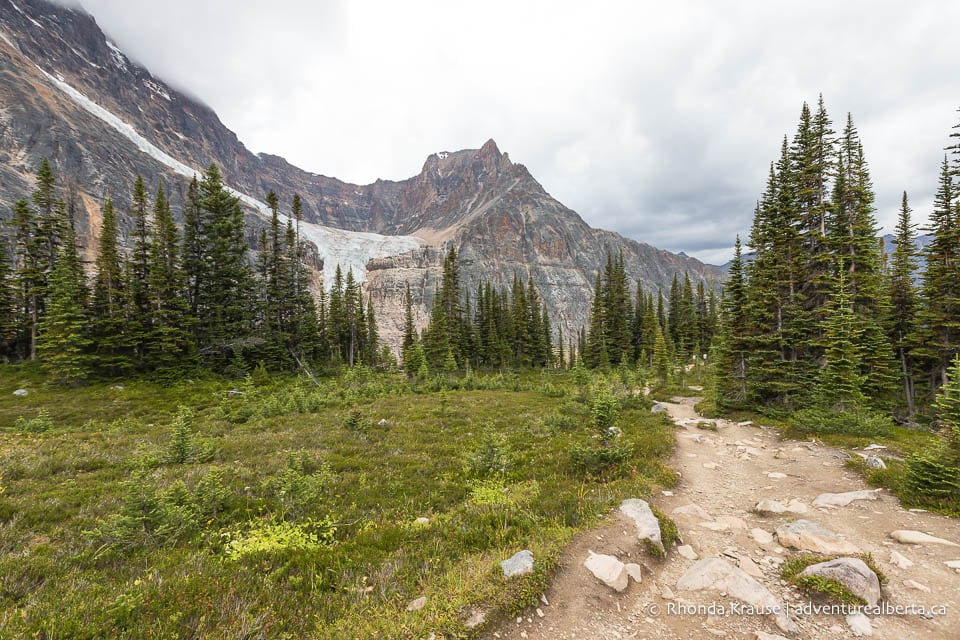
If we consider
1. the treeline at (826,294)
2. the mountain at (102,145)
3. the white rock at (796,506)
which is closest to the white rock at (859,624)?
the white rock at (796,506)

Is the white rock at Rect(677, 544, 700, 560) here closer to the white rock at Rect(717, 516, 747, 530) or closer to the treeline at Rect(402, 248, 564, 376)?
the white rock at Rect(717, 516, 747, 530)

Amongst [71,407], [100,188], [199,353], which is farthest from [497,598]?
[100,188]

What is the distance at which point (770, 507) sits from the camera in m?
7.70

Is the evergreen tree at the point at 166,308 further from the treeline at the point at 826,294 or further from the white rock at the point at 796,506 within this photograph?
the treeline at the point at 826,294

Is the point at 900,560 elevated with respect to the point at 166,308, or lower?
lower

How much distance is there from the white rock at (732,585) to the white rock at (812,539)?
189 centimetres

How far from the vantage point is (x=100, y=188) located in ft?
364

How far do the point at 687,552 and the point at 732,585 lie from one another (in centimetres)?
126

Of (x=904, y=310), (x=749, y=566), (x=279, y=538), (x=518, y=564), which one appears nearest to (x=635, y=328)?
(x=904, y=310)

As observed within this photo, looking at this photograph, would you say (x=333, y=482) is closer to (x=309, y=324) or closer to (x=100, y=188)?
(x=309, y=324)

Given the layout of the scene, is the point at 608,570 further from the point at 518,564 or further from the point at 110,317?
the point at 110,317

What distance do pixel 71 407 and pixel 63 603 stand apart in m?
23.4

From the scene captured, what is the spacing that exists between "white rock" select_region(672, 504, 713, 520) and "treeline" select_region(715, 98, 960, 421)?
14361 millimetres

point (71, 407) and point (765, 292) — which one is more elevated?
point (765, 292)
